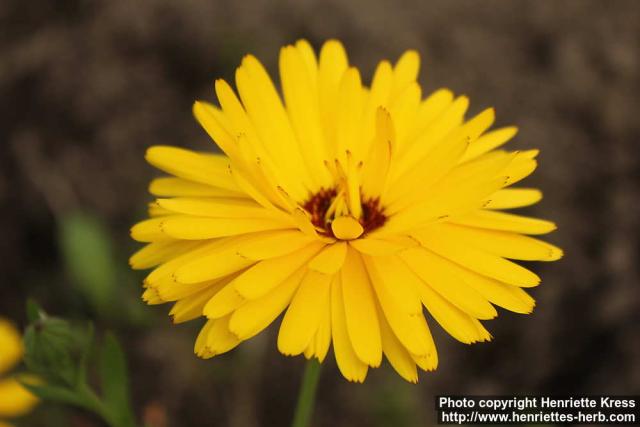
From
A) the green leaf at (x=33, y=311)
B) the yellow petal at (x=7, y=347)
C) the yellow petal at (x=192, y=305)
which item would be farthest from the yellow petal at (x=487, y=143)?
the yellow petal at (x=7, y=347)

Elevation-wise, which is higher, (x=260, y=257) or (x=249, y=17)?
(x=249, y=17)

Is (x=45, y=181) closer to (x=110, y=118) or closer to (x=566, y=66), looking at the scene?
(x=110, y=118)

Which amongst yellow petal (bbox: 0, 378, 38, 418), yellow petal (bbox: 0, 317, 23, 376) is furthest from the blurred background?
yellow petal (bbox: 0, 378, 38, 418)

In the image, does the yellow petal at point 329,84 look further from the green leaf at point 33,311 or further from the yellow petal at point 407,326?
the green leaf at point 33,311

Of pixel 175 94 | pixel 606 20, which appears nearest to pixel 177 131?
pixel 175 94

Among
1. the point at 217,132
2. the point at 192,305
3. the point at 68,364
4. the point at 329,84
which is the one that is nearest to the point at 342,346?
the point at 192,305

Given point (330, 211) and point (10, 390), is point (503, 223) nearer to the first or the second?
point (330, 211)
